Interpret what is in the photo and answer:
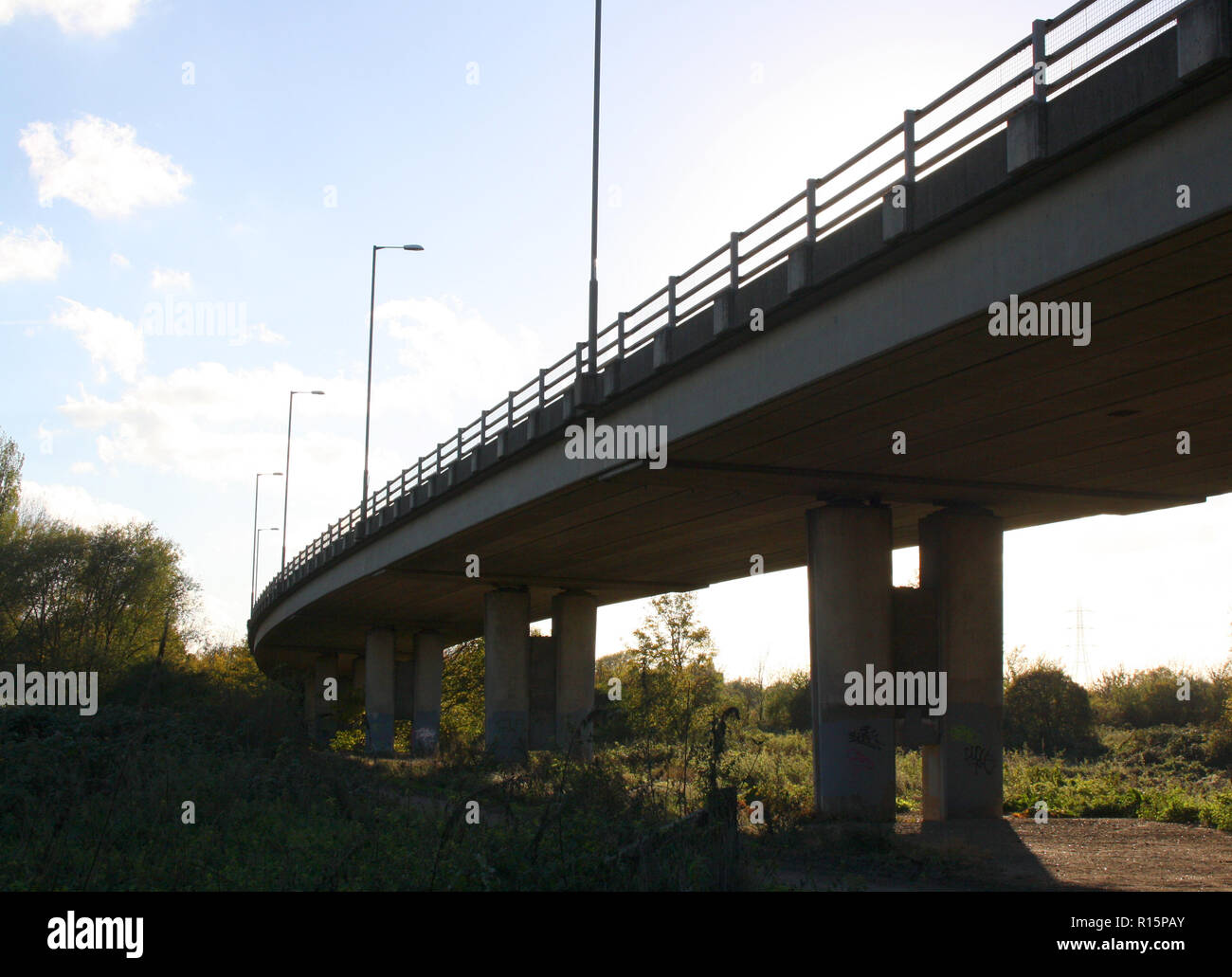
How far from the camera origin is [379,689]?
52.5 meters

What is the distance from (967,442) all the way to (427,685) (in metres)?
37.9

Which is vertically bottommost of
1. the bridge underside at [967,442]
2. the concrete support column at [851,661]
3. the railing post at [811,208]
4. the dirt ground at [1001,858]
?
the dirt ground at [1001,858]

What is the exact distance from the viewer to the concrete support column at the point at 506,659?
36.8m

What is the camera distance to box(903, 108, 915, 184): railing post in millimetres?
13375

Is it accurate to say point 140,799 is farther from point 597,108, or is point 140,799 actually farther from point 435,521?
point 435,521

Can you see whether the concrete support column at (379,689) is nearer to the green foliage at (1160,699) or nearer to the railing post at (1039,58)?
the green foliage at (1160,699)

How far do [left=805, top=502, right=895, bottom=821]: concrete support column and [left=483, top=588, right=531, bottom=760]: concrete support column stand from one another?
1688 cm

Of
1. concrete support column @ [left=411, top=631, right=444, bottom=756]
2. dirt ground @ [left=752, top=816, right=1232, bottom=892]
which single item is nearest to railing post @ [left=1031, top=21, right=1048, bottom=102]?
dirt ground @ [left=752, top=816, right=1232, bottom=892]

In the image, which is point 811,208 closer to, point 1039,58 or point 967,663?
point 1039,58

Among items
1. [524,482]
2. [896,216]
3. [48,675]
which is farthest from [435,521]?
[896,216]

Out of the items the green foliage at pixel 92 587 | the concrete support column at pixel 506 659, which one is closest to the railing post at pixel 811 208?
the concrete support column at pixel 506 659

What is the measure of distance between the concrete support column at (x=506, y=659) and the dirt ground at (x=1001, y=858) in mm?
17822
